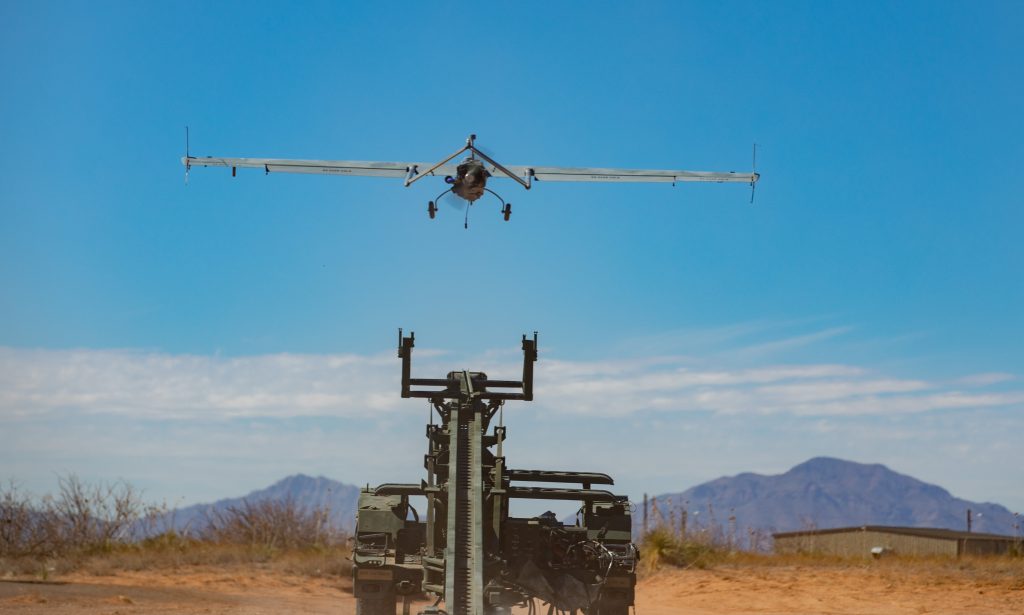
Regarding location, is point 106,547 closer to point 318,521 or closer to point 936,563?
point 318,521

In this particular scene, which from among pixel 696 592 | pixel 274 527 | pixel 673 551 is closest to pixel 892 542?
pixel 673 551

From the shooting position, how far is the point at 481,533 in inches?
554

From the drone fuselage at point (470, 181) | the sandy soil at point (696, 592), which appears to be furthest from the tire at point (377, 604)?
the drone fuselage at point (470, 181)

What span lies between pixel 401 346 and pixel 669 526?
1767 centimetres

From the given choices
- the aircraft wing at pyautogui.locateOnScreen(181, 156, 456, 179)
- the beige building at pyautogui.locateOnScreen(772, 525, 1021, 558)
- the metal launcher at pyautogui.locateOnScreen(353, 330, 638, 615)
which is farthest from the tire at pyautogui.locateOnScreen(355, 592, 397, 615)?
the beige building at pyautogui.locateOnScreen(772, 525, 1021, 558)

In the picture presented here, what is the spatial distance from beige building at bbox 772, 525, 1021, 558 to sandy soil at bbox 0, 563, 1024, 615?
11138 millimetres

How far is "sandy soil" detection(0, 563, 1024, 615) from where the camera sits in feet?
72.1

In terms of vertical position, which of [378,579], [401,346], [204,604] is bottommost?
[204,604]

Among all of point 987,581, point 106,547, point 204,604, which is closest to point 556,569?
point 204,604

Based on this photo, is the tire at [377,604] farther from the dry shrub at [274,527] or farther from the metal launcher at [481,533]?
the dry shrub at [274,527]

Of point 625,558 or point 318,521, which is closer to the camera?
point 625,558

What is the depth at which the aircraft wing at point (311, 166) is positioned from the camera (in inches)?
1160

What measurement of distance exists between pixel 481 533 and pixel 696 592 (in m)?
14.9

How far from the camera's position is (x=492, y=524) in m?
15.1
